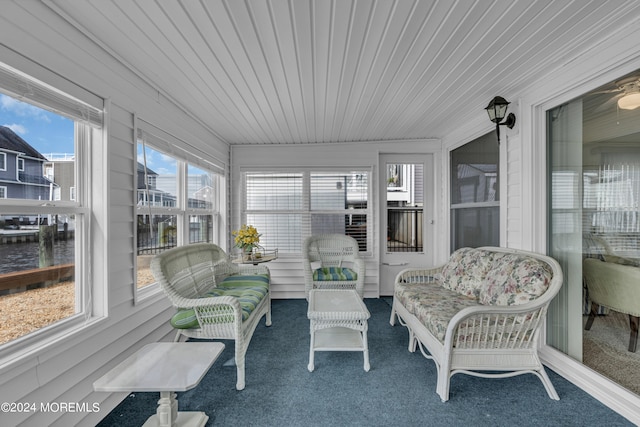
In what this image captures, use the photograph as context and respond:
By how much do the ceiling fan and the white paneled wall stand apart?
11.1ft

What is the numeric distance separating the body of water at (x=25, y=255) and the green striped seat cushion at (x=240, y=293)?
808 mm

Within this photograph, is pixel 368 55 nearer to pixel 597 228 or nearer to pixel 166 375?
pixel 597 228

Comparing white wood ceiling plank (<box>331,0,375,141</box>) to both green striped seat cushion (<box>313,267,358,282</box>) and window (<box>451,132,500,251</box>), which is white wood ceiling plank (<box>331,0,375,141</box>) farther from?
green striped seat cushion (<box>313,267,358,282</box>)

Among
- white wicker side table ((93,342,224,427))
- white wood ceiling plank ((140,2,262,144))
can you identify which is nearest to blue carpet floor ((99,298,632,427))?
white wicker side table ((93,342,224,427))

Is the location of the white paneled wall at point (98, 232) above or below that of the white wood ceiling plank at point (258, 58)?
below

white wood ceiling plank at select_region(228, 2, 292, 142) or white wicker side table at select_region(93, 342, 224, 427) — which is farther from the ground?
white wood ceiling plank at select_region(228, 2, 292, 142)

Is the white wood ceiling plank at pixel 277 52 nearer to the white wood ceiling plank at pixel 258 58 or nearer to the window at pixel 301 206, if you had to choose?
the white wood ceiling plank at pixel 258 58

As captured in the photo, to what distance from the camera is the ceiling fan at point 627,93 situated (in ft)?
5.34

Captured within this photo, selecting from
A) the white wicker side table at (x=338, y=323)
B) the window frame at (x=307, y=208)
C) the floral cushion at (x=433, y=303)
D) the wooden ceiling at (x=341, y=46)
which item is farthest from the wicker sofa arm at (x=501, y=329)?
the window frame at (x=307, y=208)

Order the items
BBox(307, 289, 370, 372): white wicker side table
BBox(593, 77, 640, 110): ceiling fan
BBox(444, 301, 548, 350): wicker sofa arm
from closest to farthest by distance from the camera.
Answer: BBox(593, 77, 640, 110): ceiling fan → BBox(444, 301, 548, 350): wicker sofa arm → BBox(307, 289, 370, 372): white wicker side table

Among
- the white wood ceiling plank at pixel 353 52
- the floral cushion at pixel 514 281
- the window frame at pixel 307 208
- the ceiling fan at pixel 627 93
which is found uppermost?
the white wood ceiling plank at pixel 353 52

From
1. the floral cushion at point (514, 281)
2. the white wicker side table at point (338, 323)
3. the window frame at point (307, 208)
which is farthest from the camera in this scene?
the window frame at point (307, 208)

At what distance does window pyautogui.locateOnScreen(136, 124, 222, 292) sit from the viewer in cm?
221

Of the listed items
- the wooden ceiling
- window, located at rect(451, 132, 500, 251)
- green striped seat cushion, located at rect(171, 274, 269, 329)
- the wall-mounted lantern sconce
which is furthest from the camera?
window, located at rect(451, 132, 500, 251)
